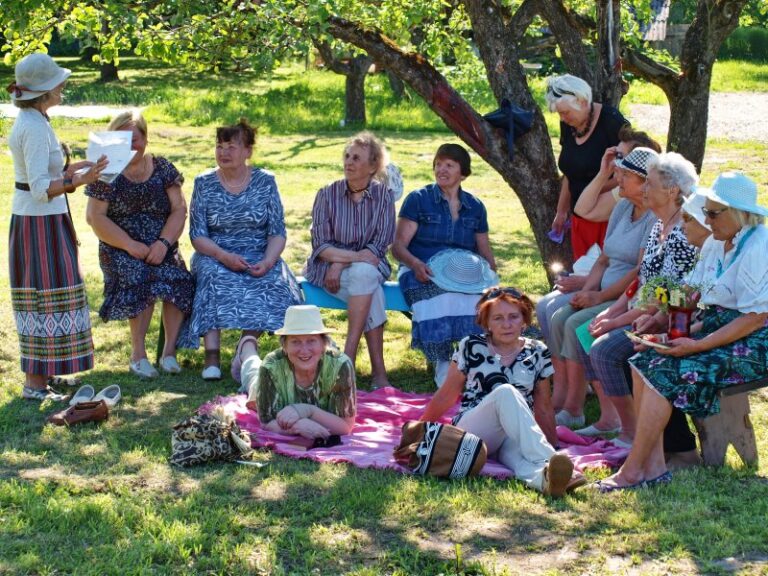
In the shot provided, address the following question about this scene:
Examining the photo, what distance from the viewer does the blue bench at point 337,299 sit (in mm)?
7059

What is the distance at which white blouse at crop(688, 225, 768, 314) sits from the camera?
4.78m

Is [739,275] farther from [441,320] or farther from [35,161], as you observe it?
[35,161]

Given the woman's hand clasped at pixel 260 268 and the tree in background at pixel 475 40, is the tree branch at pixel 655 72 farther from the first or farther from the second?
the woman's hand clasped at pixel 260 268

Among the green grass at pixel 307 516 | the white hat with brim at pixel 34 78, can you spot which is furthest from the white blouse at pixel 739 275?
the white hat with brim at pixel 34 78

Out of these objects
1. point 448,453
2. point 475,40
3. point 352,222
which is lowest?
point 448,453

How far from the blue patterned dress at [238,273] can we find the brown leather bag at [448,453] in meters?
2.04

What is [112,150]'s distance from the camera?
6480 millimetres

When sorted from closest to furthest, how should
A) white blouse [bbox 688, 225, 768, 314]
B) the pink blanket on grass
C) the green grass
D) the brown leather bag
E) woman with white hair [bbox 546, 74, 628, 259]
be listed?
the green grass → white blouse [bbox 688, 225, 768, 314] → the brown leather bag → the pink blanket on grass → woman with white hair [bbox 546, 74, 628, 259]

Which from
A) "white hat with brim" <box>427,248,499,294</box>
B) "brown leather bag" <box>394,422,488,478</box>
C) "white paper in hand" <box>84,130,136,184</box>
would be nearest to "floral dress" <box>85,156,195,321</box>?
"white paper in hand" <box>84,130,136,184</box>

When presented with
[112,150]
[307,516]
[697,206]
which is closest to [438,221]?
[112,150]

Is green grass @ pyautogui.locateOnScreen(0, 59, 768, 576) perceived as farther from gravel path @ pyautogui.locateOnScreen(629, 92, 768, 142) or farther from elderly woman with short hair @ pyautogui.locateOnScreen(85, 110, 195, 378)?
gravel path @ pyautogui.locateOnScreen(629, 92, 768, 142)

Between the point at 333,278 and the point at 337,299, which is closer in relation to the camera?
the point at 333,278

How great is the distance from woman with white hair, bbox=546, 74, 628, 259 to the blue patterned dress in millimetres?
1765

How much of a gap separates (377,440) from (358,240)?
174cm
